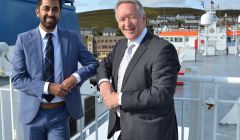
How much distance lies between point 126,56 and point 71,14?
5004mm

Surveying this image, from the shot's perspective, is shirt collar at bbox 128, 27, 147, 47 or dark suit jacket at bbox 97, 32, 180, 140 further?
shirt collar at bbox 128, 27, 147, 47

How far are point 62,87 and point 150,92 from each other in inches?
29.4

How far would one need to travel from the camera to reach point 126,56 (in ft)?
6.66

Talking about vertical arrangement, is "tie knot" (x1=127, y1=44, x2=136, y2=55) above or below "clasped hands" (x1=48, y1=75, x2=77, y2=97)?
above

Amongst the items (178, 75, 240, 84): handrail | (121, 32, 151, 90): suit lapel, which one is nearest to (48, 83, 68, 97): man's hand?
(121, 32, 151, 90): suit lapel

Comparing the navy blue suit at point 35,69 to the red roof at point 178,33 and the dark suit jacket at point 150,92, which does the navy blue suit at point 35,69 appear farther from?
the red roof at point 178,33

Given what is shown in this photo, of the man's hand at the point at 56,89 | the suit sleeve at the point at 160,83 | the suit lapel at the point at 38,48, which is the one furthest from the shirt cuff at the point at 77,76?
the suit sleeve at the point at 160,83

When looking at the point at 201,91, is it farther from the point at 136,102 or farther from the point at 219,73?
the point at 219,73

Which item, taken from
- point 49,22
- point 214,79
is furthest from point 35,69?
point 214,79

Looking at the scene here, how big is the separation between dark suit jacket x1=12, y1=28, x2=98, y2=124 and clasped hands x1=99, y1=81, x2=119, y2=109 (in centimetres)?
34

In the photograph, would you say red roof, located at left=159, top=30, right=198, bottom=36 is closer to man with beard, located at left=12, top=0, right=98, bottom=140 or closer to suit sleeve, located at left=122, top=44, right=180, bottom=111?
man with beard, located at left=12, top=0, right=98, bottom=140

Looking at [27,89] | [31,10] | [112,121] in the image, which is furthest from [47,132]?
[31,10]

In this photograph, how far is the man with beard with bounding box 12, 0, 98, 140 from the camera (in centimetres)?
227

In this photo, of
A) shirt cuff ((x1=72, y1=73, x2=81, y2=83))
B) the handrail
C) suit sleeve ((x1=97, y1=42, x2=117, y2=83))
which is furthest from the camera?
the handrail
